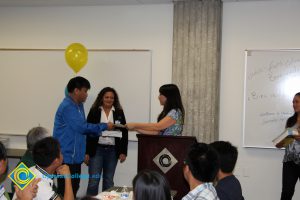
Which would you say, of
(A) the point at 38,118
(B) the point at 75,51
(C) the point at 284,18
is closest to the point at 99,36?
(B) the point at 75,51

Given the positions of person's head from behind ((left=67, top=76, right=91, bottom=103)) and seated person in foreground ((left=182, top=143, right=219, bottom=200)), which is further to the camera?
person's head from behind ((left=67, top=76, right=91, bottom=103))

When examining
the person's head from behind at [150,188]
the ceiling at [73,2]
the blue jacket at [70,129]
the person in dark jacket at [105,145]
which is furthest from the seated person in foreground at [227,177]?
the ceiling at [73,2]

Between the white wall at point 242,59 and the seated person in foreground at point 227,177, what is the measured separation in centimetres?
240

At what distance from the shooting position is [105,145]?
14.6ft

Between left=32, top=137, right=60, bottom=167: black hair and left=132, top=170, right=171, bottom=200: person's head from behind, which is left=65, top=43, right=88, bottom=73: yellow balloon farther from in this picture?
left=132, top=170, right=171, bottom=200: person's head from behind

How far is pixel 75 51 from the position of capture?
4.92 m

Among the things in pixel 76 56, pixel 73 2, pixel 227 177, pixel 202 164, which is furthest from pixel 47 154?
pixel 73 2

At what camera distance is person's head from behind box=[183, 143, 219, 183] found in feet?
6.88

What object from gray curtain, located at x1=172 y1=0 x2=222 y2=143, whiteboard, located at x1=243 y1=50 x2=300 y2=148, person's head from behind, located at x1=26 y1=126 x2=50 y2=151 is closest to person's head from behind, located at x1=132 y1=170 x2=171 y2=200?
person's head from behind, located at x1=26 y1=126 x2=50 y2=151

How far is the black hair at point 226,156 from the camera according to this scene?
2.49m

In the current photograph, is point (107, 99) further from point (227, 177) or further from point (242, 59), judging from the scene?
point (227, 177)

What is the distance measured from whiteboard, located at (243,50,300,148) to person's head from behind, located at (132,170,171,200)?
132 inches

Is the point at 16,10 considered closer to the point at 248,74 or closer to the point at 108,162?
the point at 108,162

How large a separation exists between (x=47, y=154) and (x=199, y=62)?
2.88 meters
